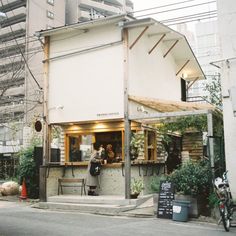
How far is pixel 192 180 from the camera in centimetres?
1188

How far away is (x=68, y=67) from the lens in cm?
1655

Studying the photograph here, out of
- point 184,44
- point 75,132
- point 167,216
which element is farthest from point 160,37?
point 167,216

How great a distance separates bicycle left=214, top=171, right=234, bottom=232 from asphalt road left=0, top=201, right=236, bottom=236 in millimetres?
297

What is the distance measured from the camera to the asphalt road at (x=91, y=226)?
9.49 m

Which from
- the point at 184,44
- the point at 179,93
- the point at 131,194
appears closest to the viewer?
the point at 131,194

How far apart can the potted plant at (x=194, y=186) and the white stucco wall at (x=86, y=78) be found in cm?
386

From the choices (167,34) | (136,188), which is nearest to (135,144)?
(136,188)

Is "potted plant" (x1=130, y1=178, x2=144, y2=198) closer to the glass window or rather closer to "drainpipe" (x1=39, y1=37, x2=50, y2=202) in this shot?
the glass window

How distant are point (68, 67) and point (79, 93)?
1.39 metres

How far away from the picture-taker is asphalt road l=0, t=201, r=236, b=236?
31.1 ft

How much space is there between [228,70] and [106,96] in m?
5.19

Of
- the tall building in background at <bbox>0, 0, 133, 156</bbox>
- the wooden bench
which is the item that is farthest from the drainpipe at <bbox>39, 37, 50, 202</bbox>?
the tall building in background at <bbox>0, 0, 133, 156</bbox>

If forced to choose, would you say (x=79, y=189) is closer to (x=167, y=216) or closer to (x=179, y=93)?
(x=167, y=216)

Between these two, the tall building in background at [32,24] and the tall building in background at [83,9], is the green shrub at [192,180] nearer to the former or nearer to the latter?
the tall building in background at [32,24]
